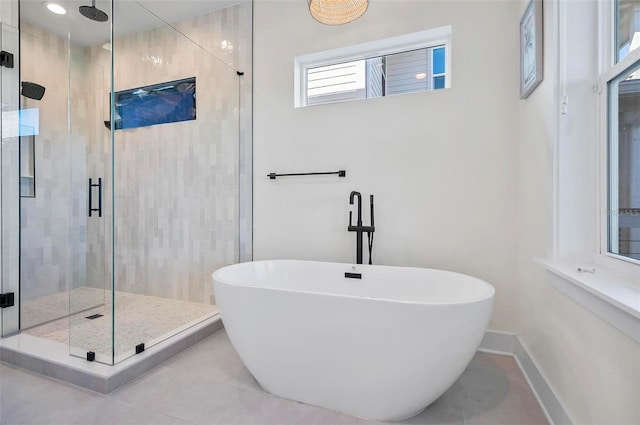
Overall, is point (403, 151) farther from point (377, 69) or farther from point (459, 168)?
point (377, 69)

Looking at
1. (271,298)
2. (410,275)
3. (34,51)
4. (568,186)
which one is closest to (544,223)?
(568,186)

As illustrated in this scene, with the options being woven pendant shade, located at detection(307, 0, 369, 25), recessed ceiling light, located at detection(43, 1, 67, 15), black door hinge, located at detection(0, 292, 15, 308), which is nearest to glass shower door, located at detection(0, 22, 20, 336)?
black door hinge, located at detection(0, 292, 15, 308)

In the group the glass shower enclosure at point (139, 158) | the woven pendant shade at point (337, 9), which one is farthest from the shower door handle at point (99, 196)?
the woven pendant shade at point (337, 9)

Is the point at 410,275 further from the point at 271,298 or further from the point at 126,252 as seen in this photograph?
the point at 126,252

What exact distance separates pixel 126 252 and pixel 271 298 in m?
2.24

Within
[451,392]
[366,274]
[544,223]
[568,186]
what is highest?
[568,186]

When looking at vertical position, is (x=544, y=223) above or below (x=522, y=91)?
below

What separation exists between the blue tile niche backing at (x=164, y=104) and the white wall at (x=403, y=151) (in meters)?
0.69

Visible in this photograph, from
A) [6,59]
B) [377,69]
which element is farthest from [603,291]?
[6,59]

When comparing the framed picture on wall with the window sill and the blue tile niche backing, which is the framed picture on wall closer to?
the window sill

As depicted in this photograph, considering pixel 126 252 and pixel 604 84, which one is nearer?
pixel 604 84

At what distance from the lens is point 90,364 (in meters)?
1.60

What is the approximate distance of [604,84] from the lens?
1209 mm

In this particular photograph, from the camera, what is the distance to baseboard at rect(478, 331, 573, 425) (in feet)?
4.12
